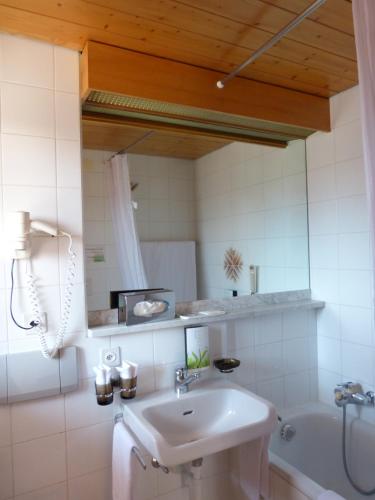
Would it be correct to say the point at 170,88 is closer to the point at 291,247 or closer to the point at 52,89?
the point at 52,89

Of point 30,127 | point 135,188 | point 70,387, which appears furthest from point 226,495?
point 30,127

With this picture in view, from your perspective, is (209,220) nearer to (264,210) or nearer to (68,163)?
(264,210)

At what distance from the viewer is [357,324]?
1.98 metres

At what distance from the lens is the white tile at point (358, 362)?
1912 millimetres

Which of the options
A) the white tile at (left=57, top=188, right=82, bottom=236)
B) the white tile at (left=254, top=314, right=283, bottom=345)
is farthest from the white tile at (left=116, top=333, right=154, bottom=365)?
the white tile at (left=254, top=314, right=283, bottom=345)

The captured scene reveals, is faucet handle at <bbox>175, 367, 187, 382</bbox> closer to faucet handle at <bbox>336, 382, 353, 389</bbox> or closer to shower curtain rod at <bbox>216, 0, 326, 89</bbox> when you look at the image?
faucet handle at <bbox>336, 382, 353, 389</bbox>

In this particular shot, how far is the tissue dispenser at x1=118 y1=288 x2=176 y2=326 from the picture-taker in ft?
5.24

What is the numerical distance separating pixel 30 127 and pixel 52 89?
7.6 inches

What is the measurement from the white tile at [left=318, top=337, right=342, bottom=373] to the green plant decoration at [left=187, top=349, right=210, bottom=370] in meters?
0.86

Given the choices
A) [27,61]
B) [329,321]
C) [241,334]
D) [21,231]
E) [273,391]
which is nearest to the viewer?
[21,231]

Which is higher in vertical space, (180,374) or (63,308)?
(63,308)

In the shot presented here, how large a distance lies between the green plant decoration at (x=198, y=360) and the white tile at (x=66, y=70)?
1.32m

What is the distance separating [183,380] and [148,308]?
38cm

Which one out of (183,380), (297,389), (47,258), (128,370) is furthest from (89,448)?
(297,389)
